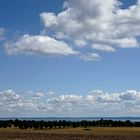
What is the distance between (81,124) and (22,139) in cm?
9487

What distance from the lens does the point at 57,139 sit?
227 ft

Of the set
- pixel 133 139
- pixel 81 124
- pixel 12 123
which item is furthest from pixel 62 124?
pixel 133 139

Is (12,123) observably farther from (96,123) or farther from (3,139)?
(3,139)

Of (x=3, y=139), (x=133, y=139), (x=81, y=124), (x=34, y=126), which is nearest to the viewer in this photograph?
(x=3, y=139)

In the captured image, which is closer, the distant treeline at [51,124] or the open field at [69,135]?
the open field at [69,135]

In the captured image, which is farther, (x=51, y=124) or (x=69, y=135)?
(x=51, y=124)

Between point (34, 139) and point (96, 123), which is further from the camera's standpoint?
point (96, 123)

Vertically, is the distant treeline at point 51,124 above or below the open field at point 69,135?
above

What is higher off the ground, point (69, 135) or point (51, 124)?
point (51, 124)

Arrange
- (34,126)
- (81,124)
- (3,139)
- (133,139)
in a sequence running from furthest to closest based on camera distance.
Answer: (81,124) → (34,126) → (133,139) → (3,139)

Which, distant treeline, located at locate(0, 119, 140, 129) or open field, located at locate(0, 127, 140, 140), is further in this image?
distant treeline, located at locate(0, 119, 140, 129)

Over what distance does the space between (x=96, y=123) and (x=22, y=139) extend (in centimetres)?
10399

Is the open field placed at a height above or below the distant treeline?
below

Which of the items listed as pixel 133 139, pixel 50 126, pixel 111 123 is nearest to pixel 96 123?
pixel 111 123
